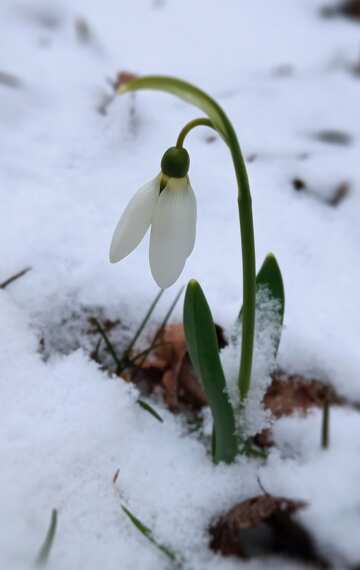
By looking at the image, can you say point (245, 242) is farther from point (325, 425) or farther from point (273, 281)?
point (325, 425)

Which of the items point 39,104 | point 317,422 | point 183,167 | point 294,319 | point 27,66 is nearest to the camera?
point 183,167

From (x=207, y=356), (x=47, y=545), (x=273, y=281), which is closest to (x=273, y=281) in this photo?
(x=273, y=281)

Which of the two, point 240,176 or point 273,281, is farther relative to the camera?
point 273,281

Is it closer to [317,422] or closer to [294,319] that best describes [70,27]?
[294,319]

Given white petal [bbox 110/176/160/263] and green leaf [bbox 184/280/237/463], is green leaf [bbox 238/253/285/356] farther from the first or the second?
white petal [bbox 110/176/160/263]

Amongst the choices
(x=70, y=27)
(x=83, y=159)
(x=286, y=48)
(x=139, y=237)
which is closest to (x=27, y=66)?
(x=70, y=27)
